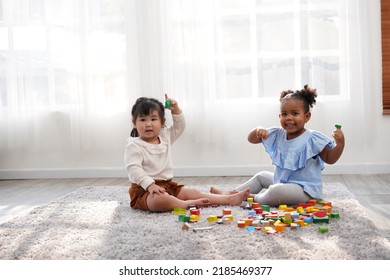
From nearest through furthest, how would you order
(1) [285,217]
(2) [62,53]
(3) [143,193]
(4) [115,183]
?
(1) [285,217], (3) [143,193], (4) [115,183], (2) [62,53]

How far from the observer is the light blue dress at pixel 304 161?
7.58 feet

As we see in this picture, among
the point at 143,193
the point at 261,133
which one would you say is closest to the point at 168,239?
the point at 143,193

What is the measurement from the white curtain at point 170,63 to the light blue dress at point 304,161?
3.82 feet

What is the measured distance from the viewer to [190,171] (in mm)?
3656

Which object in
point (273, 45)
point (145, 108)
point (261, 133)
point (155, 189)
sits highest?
point (273, 45)

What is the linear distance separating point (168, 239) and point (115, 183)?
170 cm

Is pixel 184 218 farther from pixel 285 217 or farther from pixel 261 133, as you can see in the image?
pixel 261 133

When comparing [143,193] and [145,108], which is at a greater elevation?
[145,108]

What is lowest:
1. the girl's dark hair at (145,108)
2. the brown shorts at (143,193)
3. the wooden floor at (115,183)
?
the wooden floor at (115,183)

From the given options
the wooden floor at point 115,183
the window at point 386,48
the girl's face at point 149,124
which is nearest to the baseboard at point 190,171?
the wooden floor at point 115,183

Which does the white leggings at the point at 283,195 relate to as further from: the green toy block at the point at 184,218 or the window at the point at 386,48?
the window at the point at 386,48

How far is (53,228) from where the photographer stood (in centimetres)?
201
